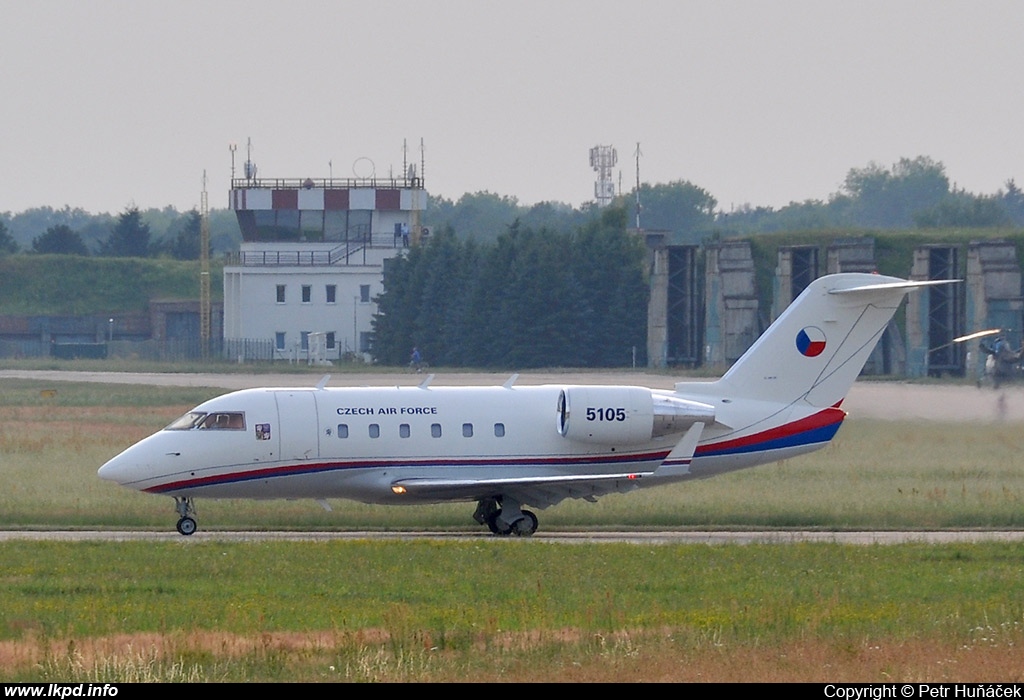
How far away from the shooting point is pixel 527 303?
228ft

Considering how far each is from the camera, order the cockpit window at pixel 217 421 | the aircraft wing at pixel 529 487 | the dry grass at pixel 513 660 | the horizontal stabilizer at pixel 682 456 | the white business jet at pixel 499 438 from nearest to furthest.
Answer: the dry grass at pixel 513 660
the horizontal stabilizer at pixel 682 456
the aircraft wing at pixel 529 487
the white business jet at pixel 499 438
the cockpit window at pixel 217 421

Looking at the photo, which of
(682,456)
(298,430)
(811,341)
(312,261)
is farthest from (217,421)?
(312,261)

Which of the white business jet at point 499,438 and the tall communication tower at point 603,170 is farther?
the tall communication tower at point 603,170

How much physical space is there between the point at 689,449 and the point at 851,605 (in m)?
7.46

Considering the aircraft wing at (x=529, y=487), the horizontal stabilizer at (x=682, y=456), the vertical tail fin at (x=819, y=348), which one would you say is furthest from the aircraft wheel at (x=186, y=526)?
the vertical tail fin at (x=819, y=348)

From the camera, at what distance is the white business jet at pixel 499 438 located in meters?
26.7

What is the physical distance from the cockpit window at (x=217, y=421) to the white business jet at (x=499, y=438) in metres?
0.02

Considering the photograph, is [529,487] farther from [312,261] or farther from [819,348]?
[312,261]

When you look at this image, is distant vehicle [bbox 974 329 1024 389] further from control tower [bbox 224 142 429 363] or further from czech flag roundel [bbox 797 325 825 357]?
control tower [bbox 224 142 429 363]

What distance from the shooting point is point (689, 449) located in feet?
86.7

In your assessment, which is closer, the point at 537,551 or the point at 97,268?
the point at 537,551

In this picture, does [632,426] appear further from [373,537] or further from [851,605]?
[851,605]

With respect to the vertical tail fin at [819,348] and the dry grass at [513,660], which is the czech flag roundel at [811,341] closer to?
the vertical tail fin at [819,348]

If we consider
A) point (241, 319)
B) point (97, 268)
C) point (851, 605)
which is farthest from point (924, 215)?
Result: point (851, 605)
